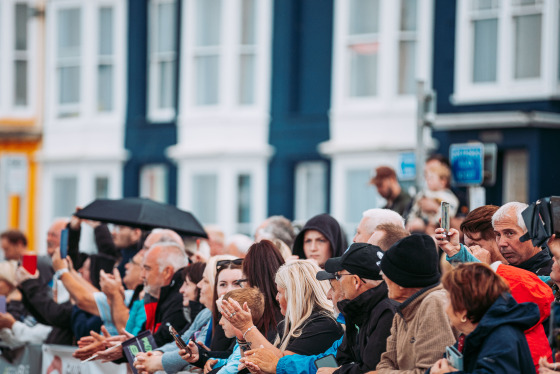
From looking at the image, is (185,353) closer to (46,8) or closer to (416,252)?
(416,252)

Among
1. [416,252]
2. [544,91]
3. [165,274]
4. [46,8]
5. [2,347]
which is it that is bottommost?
[2,347]

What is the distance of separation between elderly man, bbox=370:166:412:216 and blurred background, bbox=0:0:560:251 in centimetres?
328

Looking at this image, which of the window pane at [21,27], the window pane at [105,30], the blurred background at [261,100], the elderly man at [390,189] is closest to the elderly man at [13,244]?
the elderly man at [390,189]

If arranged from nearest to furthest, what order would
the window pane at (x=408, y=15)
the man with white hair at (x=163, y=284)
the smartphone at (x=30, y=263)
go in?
the man with white hair at (x=163, y=284) → the smartphone at (x=30, y=263) → the window pane at (x=408, y=15)

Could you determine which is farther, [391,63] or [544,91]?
[391,63]

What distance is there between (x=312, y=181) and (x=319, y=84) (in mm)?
2079

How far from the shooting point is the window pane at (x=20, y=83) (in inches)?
1088

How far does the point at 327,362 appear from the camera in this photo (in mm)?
7164

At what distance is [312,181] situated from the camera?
23.6 meters

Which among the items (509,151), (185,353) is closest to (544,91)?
(509,151)

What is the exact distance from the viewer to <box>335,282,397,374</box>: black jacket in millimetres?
6762

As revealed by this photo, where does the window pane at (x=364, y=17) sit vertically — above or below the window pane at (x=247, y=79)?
above

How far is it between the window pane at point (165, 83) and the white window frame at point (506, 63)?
7503 mm

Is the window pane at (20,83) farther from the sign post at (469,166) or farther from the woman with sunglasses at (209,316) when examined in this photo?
the woman with sunglasses at (209,316)
